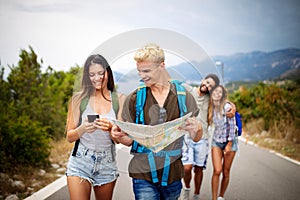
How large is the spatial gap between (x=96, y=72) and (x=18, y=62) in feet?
28.2

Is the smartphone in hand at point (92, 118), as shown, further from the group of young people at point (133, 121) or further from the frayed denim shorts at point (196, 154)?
the frayed denim shorts at point (196, 154)

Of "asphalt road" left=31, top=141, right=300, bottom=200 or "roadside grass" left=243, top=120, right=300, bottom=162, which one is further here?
"roadside grass" left=243, top=120, right=300, bottom=162

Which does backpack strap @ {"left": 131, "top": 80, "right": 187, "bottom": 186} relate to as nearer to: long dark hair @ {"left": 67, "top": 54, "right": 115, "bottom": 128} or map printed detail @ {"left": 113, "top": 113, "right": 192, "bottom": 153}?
map printed detail @ {"left": 113, "top": 113, "right": 192, "bottom": 153}

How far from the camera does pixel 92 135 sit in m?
3.57

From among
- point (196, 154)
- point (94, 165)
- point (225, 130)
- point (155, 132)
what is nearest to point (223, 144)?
point (225, 130)

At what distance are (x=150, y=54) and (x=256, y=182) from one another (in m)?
5.43

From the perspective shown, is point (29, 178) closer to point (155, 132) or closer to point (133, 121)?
point (133, 121)

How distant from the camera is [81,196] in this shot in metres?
3.50

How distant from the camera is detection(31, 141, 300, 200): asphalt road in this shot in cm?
641

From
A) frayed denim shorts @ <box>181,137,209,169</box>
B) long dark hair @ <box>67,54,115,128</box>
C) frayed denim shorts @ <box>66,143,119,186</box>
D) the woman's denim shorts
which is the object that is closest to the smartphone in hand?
long dark hair @ <box>67,54,115,128</box>

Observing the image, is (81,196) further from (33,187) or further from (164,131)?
(33,187)

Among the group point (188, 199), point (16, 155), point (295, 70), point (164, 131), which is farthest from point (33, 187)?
point (295, 70)

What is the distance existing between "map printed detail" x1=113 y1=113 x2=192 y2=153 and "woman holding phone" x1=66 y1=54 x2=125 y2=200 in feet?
1.23

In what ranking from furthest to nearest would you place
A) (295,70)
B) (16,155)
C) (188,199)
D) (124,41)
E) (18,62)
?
1. (295,70)
2. (18,62)
3. (16,155)
4. (188,199)
5. (124,41)
